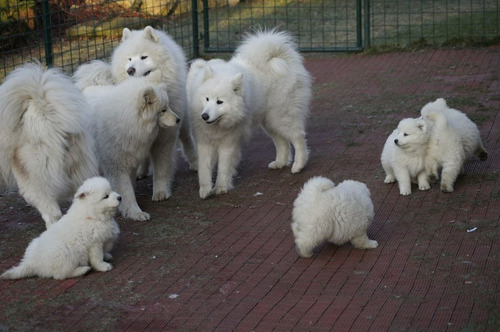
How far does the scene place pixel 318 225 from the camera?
5.25m

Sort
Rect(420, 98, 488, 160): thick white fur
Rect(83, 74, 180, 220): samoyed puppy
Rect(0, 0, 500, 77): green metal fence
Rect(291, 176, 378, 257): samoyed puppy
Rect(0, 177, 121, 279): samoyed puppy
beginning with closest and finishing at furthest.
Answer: Rect(0, 177, 121, 279): samoyed puppy, Rect(291, 176, 378, 257): samoyed puppy, Rect(83, 74, 180, 220): samoyed puppy, Rect(420, 98, 488, 160): thick white fur, Rect(0, 0, 500, 77): green metal fence

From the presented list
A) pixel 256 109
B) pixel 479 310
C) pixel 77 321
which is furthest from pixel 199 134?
pixel 479 310

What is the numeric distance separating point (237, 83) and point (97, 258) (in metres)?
2.32

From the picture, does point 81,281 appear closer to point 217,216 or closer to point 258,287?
point 258,287

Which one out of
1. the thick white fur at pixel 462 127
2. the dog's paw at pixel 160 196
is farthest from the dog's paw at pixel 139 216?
the thick white fur at pixel 462 127

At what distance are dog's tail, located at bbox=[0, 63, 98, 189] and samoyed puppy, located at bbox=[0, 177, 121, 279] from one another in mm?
567

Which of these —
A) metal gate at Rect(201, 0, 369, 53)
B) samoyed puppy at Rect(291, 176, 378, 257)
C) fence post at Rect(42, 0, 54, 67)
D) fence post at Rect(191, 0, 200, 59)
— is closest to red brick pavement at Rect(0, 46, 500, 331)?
samoyed puppy at Rect(291, 176, 378, 257)

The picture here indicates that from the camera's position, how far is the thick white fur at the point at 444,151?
6.52 meters

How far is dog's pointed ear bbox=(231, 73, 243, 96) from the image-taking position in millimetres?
6949

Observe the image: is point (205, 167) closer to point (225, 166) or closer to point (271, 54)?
point (225, 166)

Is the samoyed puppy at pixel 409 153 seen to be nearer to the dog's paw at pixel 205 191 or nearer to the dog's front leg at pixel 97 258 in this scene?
the dog's paw at pixel 205 191

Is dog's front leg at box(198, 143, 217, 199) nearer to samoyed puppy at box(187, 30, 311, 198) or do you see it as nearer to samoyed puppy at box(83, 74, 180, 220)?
samoyed puppy at box(187, 30, 311, 198)

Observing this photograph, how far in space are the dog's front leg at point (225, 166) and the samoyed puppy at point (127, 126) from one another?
67cm

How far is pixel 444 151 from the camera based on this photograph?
6.54 m
